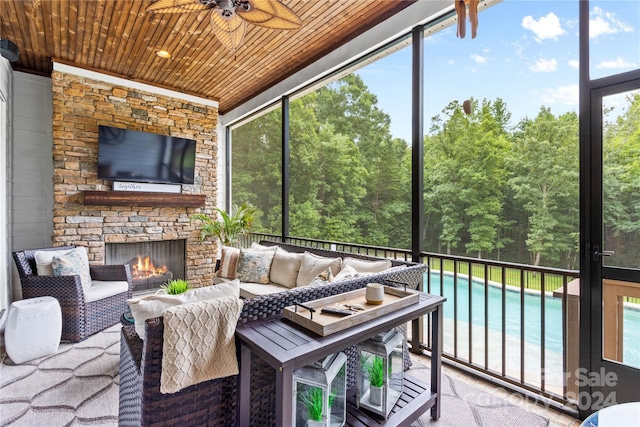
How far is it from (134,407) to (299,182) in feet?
32.5

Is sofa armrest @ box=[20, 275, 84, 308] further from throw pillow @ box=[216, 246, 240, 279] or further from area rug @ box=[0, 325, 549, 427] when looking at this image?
throw pillow @ box=[216, 246, 240, 279]

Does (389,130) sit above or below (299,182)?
above

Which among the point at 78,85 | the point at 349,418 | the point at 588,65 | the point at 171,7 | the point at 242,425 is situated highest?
the point at 78,85

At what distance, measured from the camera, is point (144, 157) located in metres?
4.56

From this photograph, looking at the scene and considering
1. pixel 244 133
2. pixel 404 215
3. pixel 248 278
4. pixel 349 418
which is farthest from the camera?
pixel 244 133

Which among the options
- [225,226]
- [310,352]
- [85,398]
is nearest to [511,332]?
[225,226]

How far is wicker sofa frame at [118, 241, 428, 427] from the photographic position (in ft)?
4.06

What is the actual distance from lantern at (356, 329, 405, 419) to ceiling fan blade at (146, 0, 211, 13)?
2.52 meters

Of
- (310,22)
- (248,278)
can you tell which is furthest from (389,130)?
(248,278)

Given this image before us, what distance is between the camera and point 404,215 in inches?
403

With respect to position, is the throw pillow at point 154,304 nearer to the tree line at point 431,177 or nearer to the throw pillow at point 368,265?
the throw pillow at point 368,265

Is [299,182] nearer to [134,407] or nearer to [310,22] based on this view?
[310,22]

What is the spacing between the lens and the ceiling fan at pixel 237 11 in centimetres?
210

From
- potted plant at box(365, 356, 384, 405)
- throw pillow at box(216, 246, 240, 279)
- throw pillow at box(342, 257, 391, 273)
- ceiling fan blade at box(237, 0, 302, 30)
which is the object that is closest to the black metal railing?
throw pillow at box(342, 257, 391, 273)
